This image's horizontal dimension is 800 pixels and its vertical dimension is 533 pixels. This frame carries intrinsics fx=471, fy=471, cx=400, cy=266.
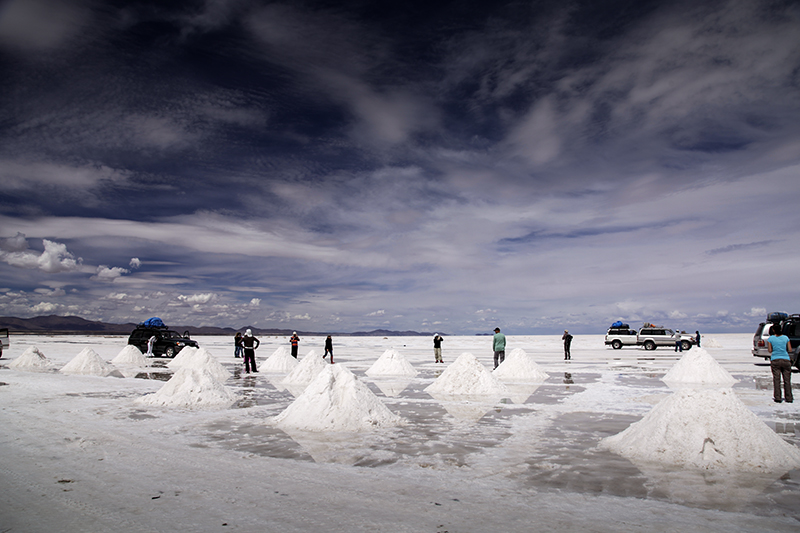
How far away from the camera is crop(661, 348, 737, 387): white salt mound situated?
16531 mm

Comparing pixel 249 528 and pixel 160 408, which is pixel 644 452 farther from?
pixel 160 408

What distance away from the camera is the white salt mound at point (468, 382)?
45.9 feet

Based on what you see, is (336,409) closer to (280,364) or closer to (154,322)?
(280,364)

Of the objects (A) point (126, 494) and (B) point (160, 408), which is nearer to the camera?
(A) point (126, 494)

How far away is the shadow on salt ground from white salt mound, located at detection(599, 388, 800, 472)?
0.20 meters

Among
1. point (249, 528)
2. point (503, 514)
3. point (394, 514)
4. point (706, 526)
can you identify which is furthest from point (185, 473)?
point (706, 526)

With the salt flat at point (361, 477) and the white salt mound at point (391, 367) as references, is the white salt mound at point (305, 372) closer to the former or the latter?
the white salt mound at point (391, 367)

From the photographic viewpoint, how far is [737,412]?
6.57m

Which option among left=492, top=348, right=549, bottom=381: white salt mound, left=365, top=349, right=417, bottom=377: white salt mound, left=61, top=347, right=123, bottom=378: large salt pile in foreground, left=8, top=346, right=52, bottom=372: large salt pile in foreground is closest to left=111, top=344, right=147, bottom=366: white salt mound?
left=8, top=346, right=52, bottom=372: large salt pile in foreground

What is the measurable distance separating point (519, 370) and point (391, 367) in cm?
581

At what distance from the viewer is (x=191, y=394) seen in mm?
11414

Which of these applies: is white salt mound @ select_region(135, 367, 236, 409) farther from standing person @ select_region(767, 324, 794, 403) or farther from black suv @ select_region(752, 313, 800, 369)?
black suv @ select_region(752, 313, 800, 369)

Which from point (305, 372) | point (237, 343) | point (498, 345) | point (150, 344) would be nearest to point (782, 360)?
point (498, 345)

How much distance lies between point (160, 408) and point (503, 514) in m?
9.18
